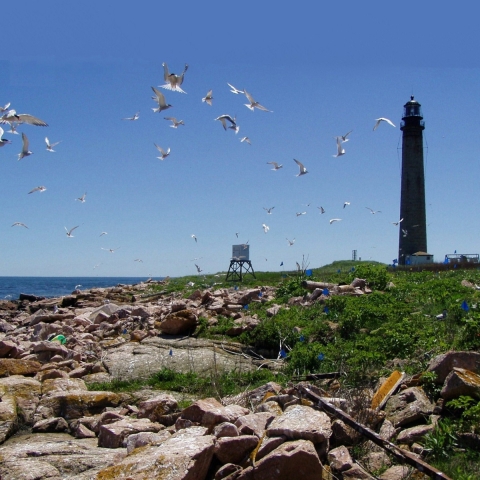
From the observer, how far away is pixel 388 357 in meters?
7.37

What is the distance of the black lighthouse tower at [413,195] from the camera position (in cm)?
3772

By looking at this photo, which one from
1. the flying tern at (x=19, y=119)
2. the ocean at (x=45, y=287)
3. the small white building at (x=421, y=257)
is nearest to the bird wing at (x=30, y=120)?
the flying tern at (x=19, y=119)

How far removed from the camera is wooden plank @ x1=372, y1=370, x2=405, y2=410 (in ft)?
18.5

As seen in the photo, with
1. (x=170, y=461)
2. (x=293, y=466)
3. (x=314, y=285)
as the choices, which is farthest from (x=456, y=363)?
(x=314, y=285)

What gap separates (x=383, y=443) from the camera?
14.9ft

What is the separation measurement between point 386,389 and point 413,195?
33.6 m

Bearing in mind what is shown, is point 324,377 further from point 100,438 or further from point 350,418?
point 100,438

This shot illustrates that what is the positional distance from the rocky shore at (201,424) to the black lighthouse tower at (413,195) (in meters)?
30.6

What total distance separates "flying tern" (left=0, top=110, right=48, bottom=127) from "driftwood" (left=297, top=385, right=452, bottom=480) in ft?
23.2

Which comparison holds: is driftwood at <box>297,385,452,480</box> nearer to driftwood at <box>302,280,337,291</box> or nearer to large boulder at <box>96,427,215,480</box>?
large boulder at <box>96,427,215,480</box>

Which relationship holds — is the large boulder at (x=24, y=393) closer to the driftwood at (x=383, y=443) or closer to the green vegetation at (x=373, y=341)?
the green vegetation at (x=373, y=341)

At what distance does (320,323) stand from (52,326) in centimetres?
556

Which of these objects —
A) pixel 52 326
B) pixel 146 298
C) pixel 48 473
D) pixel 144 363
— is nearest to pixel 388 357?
pixel 144 363

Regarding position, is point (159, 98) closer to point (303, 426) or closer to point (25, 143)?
point (25, 143)
